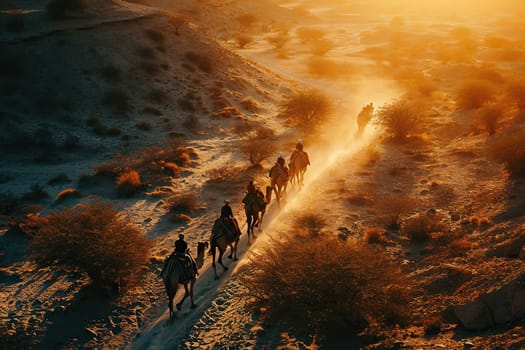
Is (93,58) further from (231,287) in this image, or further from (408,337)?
(408,337)

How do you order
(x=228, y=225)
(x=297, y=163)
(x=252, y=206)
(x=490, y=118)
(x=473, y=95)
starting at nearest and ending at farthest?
(x=228, y=225) → (x=252, y=206) → (x=297, y=163) → (x=490, y=118) → (x=473, y=95)

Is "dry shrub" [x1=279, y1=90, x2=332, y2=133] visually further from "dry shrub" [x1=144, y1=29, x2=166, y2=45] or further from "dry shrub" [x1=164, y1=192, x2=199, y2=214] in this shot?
"dry shrub" [x1=144, y1=29, x2=166, y2=45]

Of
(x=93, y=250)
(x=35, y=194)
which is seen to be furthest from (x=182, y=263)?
(x=35, y=194)

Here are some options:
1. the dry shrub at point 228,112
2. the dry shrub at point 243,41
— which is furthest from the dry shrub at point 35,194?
the dry shrub at point 243,41

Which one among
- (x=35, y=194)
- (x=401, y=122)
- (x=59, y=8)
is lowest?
(x=35, y=194)

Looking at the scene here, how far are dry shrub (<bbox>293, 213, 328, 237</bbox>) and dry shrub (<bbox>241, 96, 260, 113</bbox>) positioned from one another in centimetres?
2344

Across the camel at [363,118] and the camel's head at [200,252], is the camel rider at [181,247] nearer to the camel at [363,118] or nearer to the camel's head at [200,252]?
the camel's head at [200,252]

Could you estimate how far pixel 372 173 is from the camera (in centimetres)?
2403

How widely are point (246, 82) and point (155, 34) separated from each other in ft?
36.8

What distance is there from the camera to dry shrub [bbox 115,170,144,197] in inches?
818

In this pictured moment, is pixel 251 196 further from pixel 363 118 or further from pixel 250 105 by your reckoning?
pixel 250 105

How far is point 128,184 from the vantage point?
21062 mm

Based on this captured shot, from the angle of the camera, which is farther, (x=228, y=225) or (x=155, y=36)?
(x=155, y=36)

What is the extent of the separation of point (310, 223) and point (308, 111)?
20084mm
